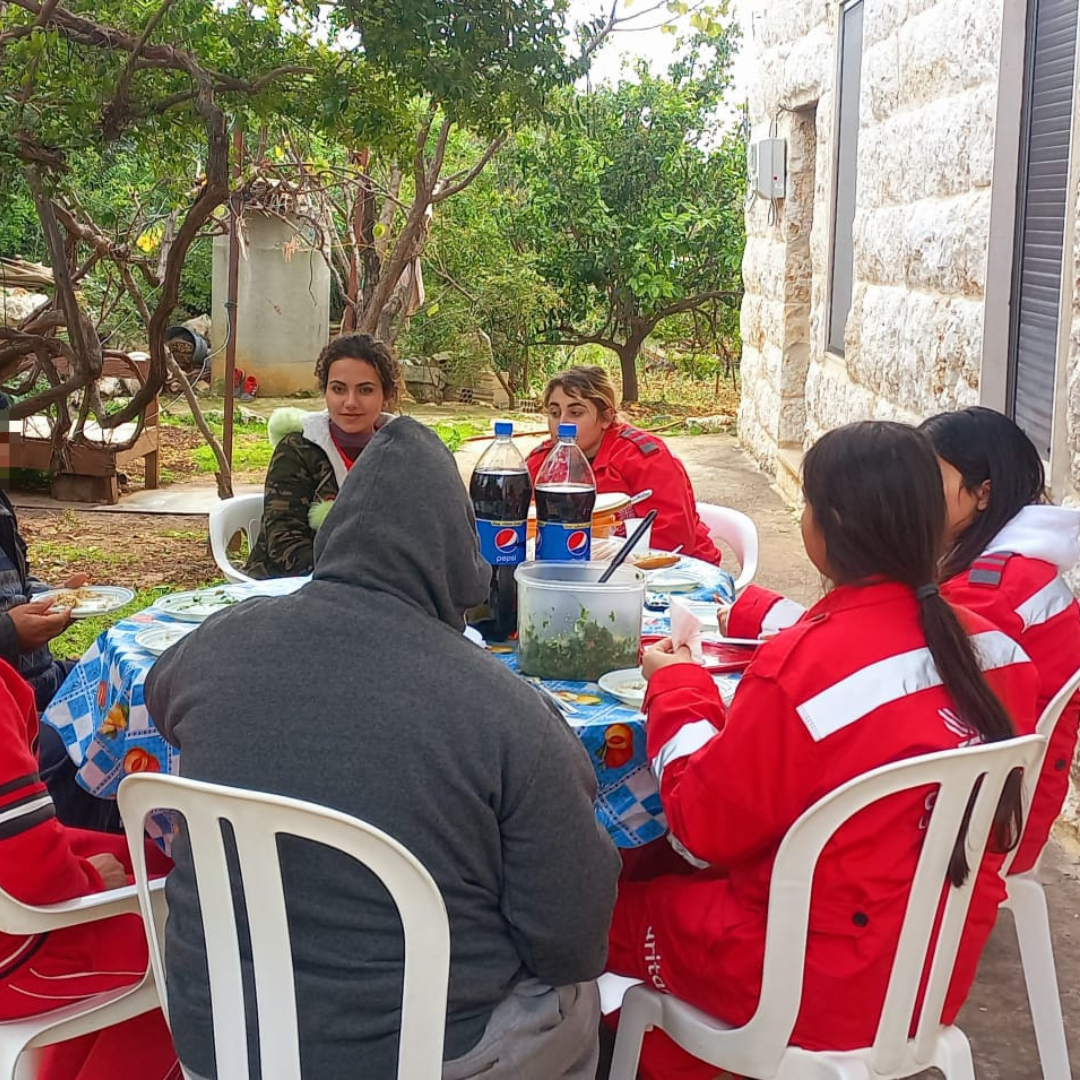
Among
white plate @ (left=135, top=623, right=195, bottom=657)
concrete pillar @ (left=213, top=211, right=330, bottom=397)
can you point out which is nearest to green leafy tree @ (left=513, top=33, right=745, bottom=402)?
concrete pillar @ (left=213, top=211, right=330, bottom=397)

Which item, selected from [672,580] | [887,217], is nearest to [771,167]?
[887,217]

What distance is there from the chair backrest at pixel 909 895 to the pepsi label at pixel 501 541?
0.98 m

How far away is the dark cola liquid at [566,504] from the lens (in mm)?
2797

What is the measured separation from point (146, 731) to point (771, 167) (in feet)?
27.4

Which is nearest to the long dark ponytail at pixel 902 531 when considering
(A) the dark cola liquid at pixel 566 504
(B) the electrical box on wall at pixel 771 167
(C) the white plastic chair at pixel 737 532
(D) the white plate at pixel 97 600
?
(A) the dark cola liquid at pixel 566 504

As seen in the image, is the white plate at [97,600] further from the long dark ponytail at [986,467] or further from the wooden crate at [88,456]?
the wooden crate at [88,456]

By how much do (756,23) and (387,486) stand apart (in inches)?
402

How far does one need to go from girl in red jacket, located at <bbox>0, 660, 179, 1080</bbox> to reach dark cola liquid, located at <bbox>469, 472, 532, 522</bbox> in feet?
3.06

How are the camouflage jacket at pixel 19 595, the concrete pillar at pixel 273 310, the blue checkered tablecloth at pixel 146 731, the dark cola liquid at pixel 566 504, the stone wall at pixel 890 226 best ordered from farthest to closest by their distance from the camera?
the concrete pillar at pixel 273 310, the stone wall at pixel 890 226, the camouflage jacket at pixel 19 595, the dark cola liquid at pixel 566 504, the blue checkered tablecloth at pixel 146 731

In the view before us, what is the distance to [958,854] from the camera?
1.93 meters

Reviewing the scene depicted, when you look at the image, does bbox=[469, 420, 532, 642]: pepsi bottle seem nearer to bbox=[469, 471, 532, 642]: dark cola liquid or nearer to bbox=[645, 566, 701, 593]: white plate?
bbox=[469, 471, 532, 642]: dark cola liquid

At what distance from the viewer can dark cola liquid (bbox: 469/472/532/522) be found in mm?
2652

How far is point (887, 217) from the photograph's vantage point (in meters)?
6.16

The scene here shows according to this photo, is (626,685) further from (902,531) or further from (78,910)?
(78,910)
